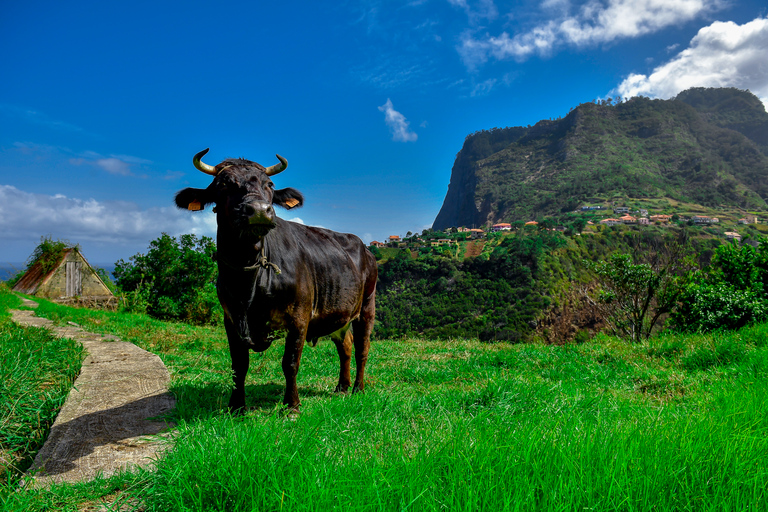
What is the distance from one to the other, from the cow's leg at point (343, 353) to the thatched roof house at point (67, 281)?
1768cm

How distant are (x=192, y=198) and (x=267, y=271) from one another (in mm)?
1102

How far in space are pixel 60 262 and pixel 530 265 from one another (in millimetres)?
65487

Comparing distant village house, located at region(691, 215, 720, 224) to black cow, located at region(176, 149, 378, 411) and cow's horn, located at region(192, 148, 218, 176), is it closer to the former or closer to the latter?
black cow, located at region(176, 149, 378, 411)

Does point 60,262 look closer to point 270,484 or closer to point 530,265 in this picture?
point 270,484

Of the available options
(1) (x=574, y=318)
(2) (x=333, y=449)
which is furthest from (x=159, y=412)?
(1) (x=574, y=318)

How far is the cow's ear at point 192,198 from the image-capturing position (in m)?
3.95

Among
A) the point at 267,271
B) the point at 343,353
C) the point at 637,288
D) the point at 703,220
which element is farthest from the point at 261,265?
the point at 703,220

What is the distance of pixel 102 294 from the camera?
19.4 meters

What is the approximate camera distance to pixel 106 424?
3223mm

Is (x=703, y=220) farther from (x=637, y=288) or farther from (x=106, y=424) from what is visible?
(x=106, y=424)

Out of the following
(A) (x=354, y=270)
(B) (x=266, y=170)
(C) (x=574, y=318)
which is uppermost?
(B) (x=266, y=170)

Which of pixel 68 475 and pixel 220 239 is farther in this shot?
pixel 220 239

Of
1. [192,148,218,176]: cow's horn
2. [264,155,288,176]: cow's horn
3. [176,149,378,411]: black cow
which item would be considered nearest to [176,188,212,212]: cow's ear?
[176,149,378,411]: black cow

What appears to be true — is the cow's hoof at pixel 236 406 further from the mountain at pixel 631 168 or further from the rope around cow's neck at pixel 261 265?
the mountain at pixel 631 168
